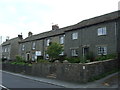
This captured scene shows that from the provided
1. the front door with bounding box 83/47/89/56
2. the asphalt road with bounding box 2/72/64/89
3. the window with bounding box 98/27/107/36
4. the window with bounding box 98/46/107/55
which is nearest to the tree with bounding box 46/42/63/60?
the front door with bounding box 83/47/89/56

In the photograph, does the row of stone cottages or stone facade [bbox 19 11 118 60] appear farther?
the row of stone cottages

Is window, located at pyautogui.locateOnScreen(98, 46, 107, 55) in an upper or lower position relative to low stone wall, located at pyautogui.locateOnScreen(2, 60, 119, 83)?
upper

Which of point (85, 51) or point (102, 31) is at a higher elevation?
point (102, 31)

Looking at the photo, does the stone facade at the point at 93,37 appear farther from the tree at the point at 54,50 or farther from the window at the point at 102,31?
the tree at the point at 54,50

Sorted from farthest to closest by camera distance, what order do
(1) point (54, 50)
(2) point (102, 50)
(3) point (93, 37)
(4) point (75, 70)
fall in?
(1) point (54, 50)
(3) point (93, 37)
(2) point (102, 50)
(4) point (75, 70)

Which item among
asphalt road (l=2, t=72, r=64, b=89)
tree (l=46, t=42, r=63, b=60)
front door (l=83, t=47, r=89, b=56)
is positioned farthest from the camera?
tree (l=46, t=42, r=63, b=60)

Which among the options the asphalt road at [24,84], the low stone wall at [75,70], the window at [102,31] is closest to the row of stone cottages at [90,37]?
the window at [102,31]

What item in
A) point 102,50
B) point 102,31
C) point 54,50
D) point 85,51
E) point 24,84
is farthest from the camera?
point 54,50

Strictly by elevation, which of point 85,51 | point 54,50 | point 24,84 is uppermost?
point 54,50

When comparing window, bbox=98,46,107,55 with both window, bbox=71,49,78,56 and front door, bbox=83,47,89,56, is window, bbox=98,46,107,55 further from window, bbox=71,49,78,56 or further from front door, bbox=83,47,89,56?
window, bbox=71,49,78,56

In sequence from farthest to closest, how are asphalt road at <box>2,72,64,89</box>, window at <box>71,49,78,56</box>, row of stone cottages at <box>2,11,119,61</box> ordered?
window at <box>71,49,78,56</box>, row of stone cottages at <box>2,11,119,61</box>, asphalt road at <box>2,72,64,89</box>

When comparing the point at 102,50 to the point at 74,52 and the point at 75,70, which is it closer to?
the point at 74,52

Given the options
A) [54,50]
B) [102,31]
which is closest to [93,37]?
[102,31]

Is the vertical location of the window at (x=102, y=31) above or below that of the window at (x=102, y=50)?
above
